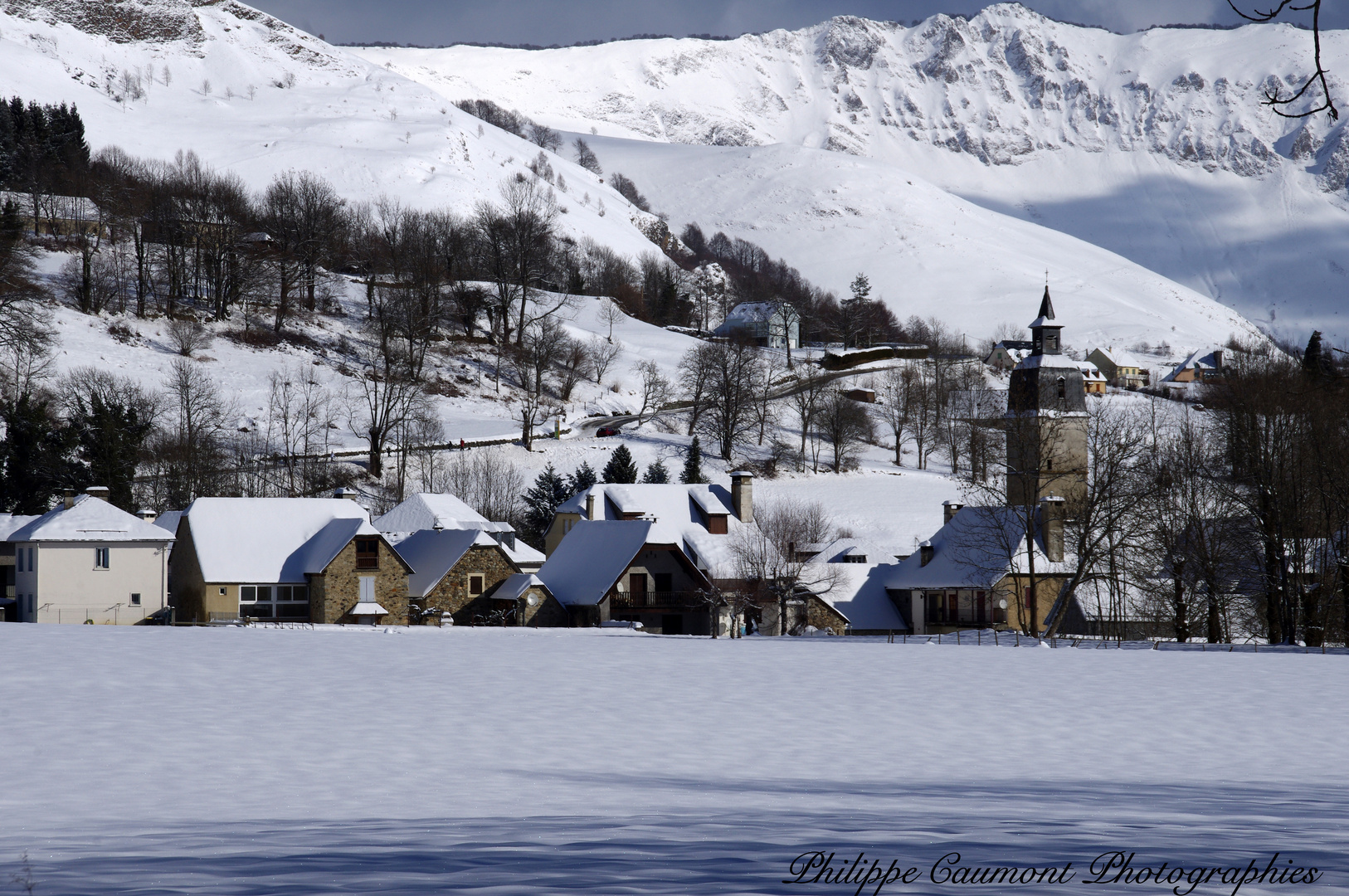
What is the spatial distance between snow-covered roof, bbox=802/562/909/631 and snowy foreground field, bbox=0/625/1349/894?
32.1 m

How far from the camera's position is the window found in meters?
54.0

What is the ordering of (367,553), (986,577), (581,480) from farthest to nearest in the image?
(581,480) < (986,577) < (367,553)

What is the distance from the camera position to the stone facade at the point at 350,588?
175 ft

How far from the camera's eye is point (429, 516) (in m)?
63.1

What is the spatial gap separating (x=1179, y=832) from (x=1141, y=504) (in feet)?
139

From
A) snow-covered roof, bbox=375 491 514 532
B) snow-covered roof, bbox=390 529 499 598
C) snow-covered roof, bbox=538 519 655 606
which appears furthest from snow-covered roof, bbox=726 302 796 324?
snow-covered roof, bbox=390 529 499 598

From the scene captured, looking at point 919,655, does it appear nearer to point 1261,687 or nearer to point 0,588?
point 1261,687

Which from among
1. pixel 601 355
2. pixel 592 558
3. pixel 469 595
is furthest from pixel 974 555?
pixel 601 355

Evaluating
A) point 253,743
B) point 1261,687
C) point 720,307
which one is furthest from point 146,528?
point 720,307

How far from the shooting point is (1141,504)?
5088cm

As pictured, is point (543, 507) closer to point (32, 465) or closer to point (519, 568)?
point (519, 568)

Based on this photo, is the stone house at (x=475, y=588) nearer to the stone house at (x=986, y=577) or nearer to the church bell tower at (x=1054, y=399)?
the stone house at (x=986, y=577)

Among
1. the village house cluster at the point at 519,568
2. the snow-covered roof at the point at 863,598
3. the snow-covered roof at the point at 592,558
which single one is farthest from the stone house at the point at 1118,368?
the snow-covered roof at the point at 592,558

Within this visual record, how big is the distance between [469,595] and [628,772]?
44.6 metres
